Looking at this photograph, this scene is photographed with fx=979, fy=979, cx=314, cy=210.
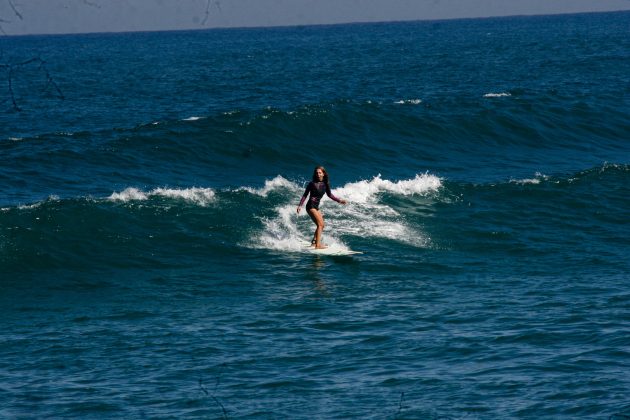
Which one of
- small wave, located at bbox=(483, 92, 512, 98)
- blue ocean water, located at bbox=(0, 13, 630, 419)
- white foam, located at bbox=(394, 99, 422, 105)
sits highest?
small wave, located at bbox=(483, 92, 512, 98)

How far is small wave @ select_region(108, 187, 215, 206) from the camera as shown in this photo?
25.6 m

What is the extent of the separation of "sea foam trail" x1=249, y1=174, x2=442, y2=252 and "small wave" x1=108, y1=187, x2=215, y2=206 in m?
1.41

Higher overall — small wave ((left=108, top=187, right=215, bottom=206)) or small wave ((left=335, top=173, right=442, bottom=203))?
small wave ((left=108, top=187, right=215, bottom=206))

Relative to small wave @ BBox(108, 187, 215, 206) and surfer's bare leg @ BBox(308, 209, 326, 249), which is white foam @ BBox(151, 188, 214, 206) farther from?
surfer's bare leg @ BBox(308, 209, 326, 249)

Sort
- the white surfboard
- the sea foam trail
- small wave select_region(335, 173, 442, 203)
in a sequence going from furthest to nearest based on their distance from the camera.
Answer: small wave select_region(335, 173, 442, 203) → the sea foam trail → the white surfboard

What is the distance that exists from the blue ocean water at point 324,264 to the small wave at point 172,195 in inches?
5.4

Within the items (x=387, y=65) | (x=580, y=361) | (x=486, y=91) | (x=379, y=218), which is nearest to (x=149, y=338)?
(x=580, y=361)

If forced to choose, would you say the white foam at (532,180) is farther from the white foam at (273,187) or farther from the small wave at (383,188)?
the white foam at (273,187)

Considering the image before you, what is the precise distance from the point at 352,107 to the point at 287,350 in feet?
90.4

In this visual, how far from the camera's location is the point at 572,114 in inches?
1654

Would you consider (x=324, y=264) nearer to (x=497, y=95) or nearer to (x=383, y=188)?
(x=383, y=188)

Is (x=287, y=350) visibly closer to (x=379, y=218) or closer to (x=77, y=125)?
(x=379, y=218)

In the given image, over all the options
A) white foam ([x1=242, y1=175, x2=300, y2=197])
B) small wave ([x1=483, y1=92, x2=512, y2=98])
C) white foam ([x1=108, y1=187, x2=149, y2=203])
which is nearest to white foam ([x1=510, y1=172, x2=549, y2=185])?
white foam ([x1=242, y1=175, x2=300, y2=197])

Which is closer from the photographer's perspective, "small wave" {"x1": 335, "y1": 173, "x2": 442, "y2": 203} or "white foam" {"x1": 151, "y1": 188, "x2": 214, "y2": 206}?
"white foam" {"x1": 151, "y1": 188, "x2": 214, "y2": 206}
